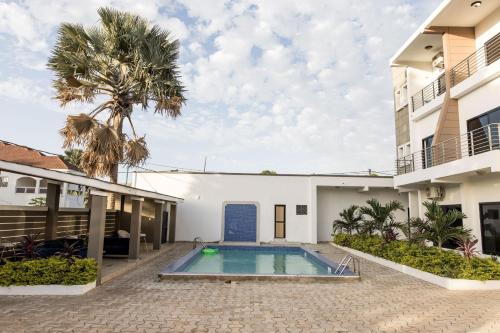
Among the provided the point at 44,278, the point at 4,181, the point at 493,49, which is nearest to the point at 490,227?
the point at 493,49

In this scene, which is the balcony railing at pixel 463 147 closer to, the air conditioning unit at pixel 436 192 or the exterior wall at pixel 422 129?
the exterior wall at pixel 422 129

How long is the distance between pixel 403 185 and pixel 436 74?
5.64m

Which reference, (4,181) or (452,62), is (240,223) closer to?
(452,62)

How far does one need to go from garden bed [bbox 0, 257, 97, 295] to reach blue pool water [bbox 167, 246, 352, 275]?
2718 millimetres

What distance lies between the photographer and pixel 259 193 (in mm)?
19688

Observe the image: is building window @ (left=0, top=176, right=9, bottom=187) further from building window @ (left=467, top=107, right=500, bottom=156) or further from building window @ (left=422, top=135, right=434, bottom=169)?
building window @ (left=467, top=107, right=500, bottom=156)

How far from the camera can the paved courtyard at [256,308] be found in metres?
5.40

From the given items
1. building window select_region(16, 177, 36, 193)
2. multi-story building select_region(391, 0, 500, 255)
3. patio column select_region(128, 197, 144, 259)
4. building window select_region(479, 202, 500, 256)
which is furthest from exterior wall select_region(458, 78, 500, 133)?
building window select_region(16, 177, 36, 193)

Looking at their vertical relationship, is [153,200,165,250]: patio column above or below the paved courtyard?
above

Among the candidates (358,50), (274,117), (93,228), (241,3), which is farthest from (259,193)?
(93,228)

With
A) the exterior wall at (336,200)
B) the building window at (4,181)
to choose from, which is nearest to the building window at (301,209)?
the exterior wall at (336,200)

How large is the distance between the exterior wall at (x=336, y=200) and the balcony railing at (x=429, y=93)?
6.40m

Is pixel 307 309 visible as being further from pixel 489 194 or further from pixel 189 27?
pixel 189 27

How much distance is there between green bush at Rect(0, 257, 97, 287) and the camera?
7.20 meters
